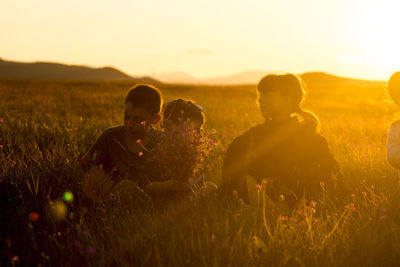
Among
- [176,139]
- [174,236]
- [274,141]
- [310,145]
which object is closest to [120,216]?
[174,236]

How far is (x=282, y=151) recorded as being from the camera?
390cm

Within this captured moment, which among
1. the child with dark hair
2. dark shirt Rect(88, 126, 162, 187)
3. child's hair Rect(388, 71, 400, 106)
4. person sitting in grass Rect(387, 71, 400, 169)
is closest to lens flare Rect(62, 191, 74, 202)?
dark shirt Rect(88, 126, 162, 187)

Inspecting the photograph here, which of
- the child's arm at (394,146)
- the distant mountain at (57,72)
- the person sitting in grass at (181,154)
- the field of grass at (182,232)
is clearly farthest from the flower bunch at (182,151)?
the distant mountain at (57,72)

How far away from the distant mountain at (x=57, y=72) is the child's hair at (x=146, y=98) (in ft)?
535

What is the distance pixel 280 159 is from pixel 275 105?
1.89 ft

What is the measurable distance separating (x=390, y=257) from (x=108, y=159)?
113 inches

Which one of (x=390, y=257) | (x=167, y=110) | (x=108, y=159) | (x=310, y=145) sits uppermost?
(x=167, y=110)

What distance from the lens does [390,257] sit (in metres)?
2.49

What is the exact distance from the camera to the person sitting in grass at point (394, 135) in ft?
13.8

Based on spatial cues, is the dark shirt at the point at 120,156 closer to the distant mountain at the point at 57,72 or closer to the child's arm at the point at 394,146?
the child's arm at the point at 394,146

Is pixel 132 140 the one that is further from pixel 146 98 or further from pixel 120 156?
pixel 146 98

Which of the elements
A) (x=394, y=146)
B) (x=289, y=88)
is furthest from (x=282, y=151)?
(x=394, y=146)

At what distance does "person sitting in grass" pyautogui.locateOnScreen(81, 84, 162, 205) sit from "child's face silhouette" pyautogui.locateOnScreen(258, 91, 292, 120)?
111 cm

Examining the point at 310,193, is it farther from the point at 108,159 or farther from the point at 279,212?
the point at 108,159
